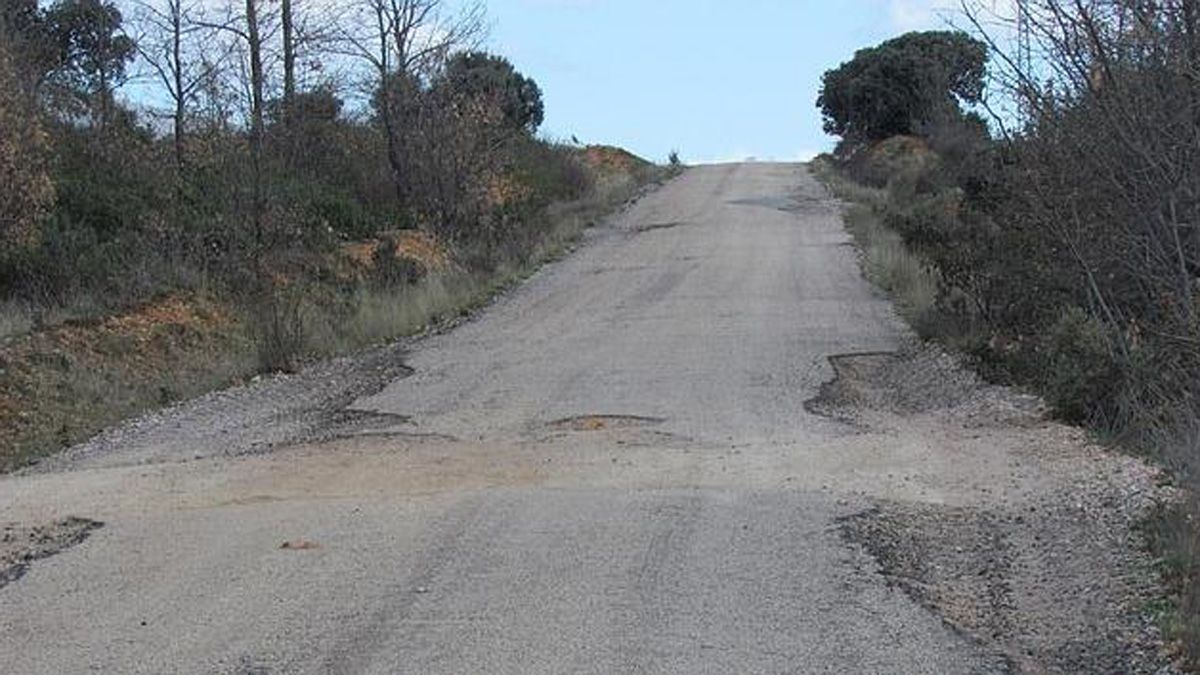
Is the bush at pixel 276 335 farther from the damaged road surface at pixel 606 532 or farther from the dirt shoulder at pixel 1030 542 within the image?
the dirt shoulder at pixel 1030 542

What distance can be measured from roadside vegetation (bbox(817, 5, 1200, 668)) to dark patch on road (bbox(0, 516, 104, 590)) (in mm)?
5517

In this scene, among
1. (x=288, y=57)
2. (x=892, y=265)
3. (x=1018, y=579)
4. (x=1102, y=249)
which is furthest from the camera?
(x=288, y=57)

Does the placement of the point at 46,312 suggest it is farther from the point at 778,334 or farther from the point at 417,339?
the point at 778,334

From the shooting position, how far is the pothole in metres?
11.4

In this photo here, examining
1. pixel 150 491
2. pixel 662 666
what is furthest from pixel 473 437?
pixel 662 666

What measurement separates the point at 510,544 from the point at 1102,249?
16.4 ft

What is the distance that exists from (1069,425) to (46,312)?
41.2 feet

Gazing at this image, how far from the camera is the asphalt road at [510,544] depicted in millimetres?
5699

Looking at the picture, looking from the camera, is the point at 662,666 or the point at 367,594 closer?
the point at 662,666

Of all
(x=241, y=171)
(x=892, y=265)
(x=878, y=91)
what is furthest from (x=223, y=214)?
(x=878, y=91)

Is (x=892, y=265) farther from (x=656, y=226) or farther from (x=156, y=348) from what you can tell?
(x=656, y=226)

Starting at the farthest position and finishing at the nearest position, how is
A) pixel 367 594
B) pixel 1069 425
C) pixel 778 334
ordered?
pixel 778 334 < pixel 1069 425 < pixel 367 594

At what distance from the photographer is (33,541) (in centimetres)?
786

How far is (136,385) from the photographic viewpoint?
1596cm
